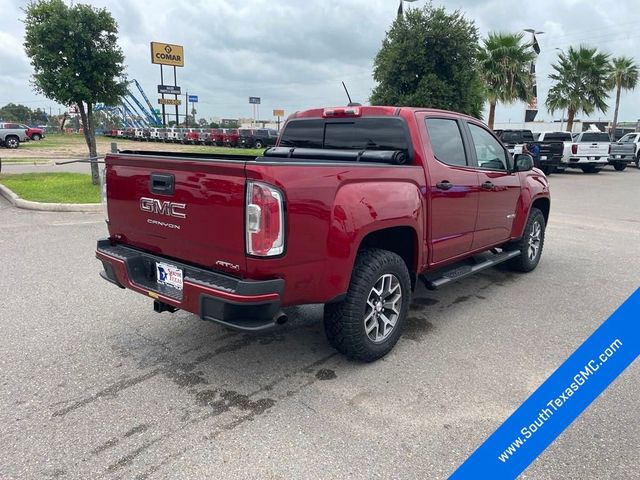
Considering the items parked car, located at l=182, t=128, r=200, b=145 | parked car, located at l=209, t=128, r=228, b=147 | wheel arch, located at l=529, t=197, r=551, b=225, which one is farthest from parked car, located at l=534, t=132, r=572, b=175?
parked car, located at l=182, t=128, r=200, b=145

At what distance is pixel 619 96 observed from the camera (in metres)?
35.7

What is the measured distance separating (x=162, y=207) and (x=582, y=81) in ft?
103

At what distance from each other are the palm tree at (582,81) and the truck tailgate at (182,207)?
100ft

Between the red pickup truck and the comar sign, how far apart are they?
5596 cm

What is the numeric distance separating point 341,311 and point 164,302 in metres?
1.19

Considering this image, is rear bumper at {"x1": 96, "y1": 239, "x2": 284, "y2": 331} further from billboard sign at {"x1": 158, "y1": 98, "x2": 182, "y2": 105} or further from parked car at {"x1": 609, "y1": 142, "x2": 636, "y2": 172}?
billboard sign at {"x1": 158, "y1": 98, "x2": 182, "y2": 105}

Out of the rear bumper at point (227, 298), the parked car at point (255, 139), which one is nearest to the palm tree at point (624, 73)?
the parked car at point (255, 139)

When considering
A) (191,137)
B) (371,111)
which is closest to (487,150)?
(371,111)

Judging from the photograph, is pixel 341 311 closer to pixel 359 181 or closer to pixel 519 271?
pixel 359 181

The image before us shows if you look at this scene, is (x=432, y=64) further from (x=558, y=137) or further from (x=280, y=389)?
(x=280, y=389)

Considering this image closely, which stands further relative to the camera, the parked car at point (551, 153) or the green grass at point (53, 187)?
the parked car at point (551, 153)

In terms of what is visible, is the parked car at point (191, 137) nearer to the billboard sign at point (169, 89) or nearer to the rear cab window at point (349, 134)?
the billboard sign at point (169, 89)

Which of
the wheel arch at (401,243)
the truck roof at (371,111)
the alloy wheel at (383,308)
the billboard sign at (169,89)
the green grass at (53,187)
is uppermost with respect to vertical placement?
the billboard sign at (169,89)

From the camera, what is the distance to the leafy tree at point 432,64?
14625 millimetres
